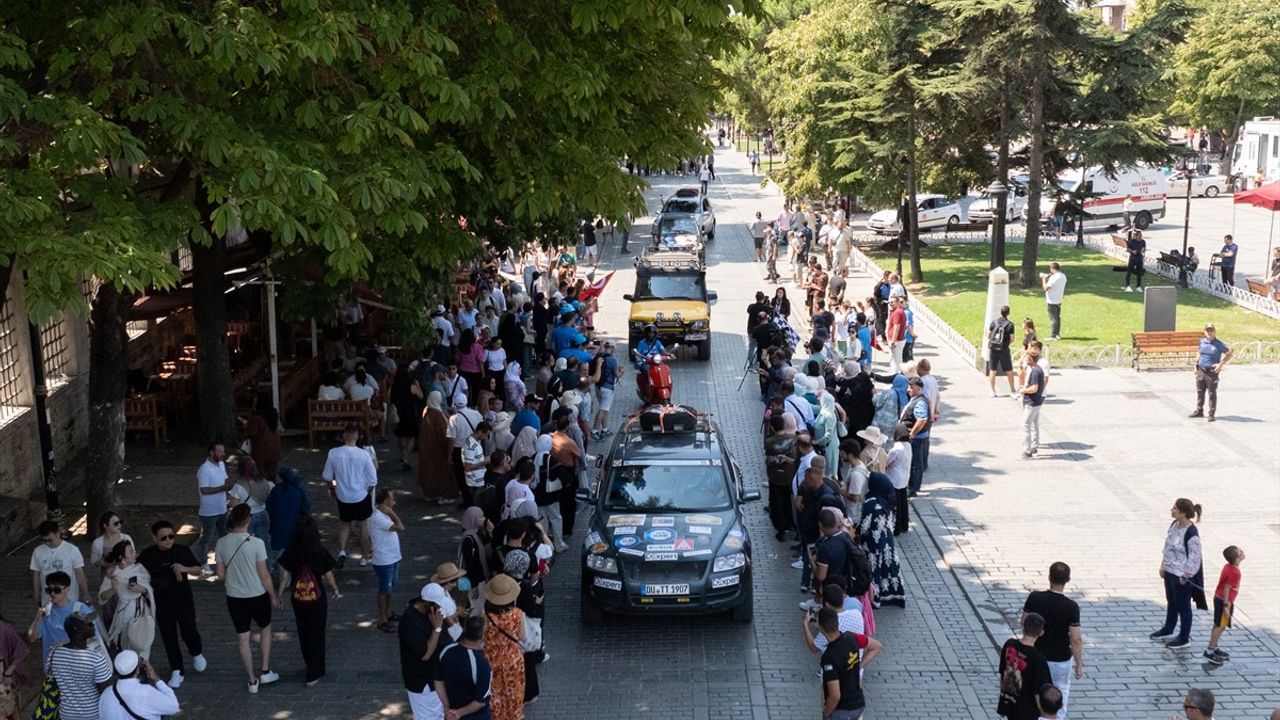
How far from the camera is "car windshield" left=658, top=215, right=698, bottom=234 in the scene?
39.8 meters

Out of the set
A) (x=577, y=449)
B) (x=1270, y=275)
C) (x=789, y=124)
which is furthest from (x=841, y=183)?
(x=577, y=449)

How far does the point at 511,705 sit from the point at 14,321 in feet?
32.5

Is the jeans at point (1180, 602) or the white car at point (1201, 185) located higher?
the white car at point (1201, 185)

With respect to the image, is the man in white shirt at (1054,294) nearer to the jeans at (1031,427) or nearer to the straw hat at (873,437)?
the jeans at (1031,427)

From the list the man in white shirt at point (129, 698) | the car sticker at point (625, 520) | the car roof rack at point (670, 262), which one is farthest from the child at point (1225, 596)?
the car roof rack at point (670, 262)

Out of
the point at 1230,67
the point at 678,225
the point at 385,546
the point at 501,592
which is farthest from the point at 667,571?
the point at 1230,67

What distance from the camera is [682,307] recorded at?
26156 millimetres

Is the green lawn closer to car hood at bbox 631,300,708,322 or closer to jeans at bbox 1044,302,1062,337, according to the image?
jeans at bbox 1044,302,1062,337

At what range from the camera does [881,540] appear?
42.6 feet

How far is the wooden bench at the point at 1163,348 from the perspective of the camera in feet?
79.0

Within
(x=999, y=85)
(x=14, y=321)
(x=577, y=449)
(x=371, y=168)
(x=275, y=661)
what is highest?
(x=999, y=85)

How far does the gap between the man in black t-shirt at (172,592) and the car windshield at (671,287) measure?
16.3m

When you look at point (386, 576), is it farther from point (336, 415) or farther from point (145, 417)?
point (145, 417)

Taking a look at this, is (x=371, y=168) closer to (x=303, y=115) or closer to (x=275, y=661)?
(x=303, y=115)
